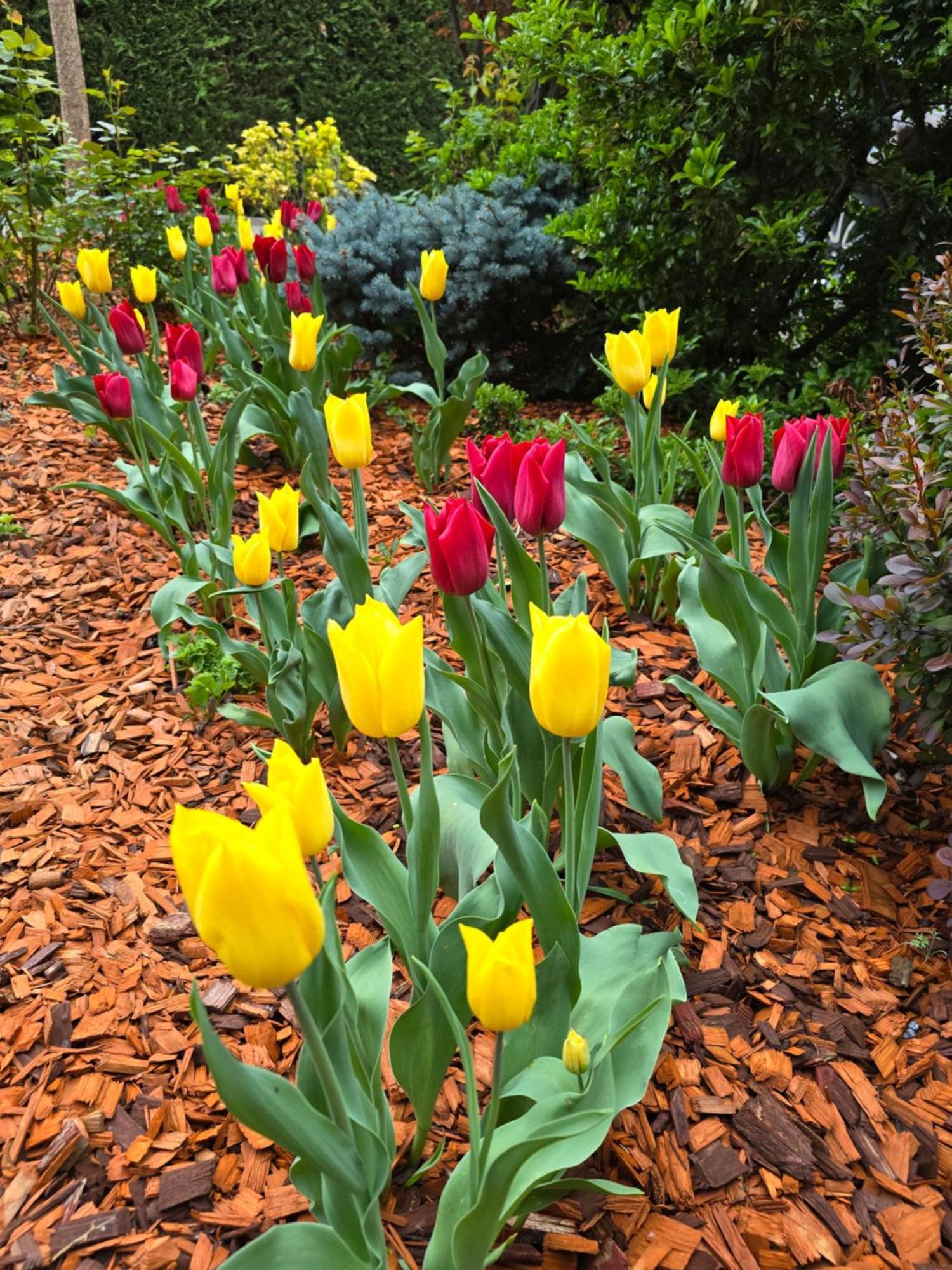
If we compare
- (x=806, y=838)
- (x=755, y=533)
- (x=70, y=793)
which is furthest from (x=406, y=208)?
(x=806, y=838)

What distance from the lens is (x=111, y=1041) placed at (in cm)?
161

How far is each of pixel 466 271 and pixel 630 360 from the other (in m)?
2.35

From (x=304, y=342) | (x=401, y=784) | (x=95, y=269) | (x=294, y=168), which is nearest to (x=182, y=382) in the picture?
(x=304, y=342)

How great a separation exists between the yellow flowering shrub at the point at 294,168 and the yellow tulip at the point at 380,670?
6600 mm

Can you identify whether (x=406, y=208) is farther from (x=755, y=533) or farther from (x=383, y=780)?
(x=383, y=780)

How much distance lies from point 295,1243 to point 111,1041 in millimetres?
669

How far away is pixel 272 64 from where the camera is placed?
11141mm

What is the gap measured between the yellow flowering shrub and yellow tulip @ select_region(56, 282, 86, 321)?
146 inches

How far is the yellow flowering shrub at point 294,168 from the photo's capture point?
712cm

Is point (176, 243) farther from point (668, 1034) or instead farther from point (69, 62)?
point (69, 62)

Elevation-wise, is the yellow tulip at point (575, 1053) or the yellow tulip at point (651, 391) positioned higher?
the yellow tulip at point (651, 391)

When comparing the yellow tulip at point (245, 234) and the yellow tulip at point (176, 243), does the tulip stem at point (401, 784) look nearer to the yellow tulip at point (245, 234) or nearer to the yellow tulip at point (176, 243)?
the yellow tulip at point (245, 234)

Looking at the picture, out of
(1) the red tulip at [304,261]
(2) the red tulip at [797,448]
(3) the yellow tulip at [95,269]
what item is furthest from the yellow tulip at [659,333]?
(3) the yellow tulip at [95,269]

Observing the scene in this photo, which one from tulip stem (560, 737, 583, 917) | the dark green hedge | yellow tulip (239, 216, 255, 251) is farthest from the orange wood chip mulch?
the dark green hedge
